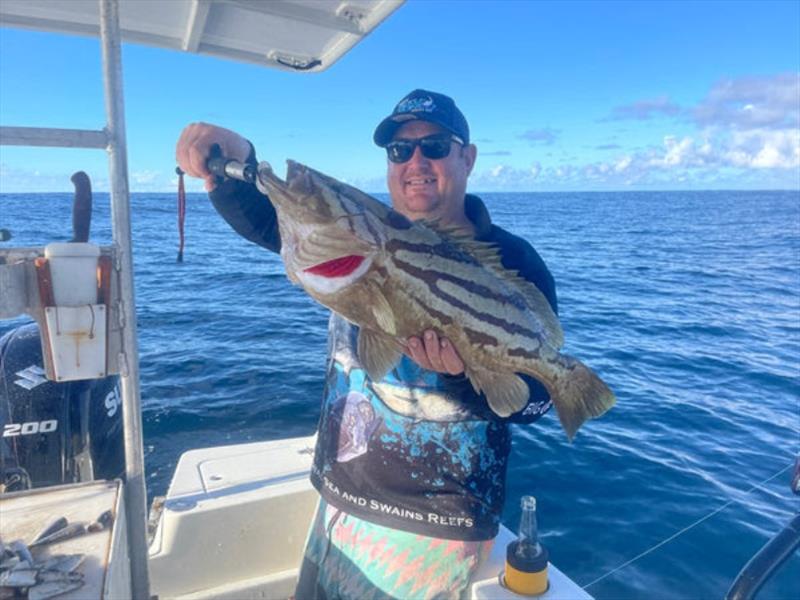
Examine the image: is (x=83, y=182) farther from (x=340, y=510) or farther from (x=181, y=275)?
(x=181, y=275)

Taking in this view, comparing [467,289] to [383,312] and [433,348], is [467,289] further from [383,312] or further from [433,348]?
[383,312]

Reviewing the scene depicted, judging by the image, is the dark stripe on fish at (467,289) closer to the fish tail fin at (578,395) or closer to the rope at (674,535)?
the fish tail fin at (578,395)

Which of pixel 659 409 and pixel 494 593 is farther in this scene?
pixel 659 409

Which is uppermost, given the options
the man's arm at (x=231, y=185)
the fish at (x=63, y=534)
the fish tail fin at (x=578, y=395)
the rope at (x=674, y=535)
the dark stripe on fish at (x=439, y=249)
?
the man's arm at (x=231, y=185)

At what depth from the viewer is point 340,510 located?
3.70 m

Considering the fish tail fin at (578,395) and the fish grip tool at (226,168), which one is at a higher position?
the fish grip tool at (226,168)

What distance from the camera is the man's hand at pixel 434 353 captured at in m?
3.03

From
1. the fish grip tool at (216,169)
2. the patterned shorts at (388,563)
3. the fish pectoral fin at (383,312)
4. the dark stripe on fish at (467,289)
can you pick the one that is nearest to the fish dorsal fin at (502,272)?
the dark stripe on fish at (467,289)

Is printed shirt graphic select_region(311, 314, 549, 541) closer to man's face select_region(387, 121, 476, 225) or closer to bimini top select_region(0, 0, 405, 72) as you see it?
man's face select_region(387, 121, 476, 225)

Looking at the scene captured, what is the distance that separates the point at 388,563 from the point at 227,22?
3849 mm

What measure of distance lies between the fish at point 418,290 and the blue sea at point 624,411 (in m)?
4.91

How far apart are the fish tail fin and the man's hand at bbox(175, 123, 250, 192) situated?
2.35 meters

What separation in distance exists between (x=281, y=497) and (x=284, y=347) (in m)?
10.3

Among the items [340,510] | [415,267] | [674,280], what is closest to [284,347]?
[340,510]
